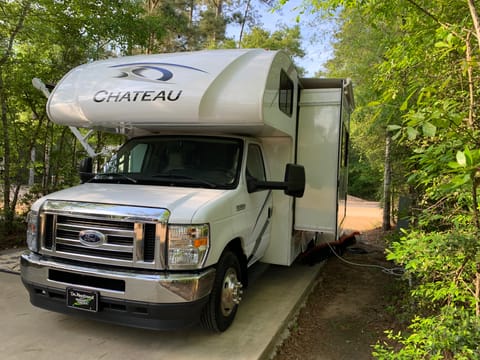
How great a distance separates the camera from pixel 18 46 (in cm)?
759

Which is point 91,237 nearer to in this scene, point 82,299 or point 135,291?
point 82,299

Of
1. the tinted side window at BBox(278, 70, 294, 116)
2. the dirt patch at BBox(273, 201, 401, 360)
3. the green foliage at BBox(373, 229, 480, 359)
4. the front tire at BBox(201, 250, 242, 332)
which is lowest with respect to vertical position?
the dirt patch at BBox(273, 201, 401, 360)

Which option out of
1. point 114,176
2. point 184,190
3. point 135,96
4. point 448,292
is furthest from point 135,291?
point 448,292

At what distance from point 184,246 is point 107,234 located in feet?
2.40

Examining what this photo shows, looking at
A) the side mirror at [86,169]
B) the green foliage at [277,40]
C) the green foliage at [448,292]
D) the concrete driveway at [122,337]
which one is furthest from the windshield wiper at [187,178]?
the green foliage at [277,40]

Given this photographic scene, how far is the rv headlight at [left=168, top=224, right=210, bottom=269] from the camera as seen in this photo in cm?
327

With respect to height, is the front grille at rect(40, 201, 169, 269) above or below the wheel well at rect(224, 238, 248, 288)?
above

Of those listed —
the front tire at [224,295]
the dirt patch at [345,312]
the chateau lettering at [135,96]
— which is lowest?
the dirt patch at [345,312]

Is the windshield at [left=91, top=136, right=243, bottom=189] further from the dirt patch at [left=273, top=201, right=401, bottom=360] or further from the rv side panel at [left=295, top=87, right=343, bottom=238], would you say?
the dirt patch at [left=273, top=201, right=401, bottom=360]

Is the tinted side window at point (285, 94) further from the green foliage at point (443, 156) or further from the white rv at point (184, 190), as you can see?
the green foliage at point (443, 156)

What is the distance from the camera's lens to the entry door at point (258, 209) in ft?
14.8

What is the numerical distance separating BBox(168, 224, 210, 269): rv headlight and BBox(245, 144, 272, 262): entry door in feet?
3.86

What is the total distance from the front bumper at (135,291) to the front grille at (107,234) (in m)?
0.11

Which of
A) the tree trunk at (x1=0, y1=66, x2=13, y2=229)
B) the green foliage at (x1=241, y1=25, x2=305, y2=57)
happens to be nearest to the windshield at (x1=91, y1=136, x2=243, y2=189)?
the tree trunk at (x1=0, y1=66, x2=13, y2=229)
